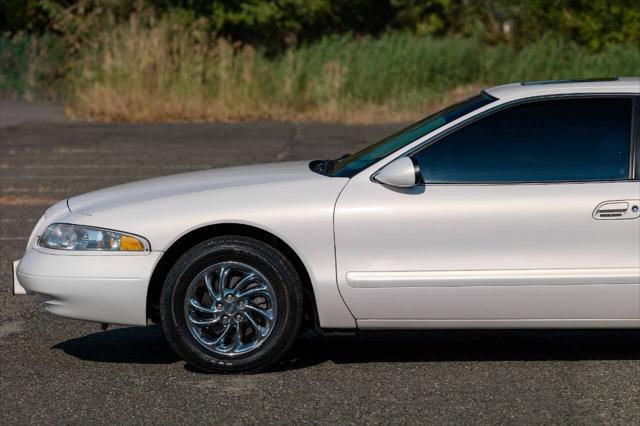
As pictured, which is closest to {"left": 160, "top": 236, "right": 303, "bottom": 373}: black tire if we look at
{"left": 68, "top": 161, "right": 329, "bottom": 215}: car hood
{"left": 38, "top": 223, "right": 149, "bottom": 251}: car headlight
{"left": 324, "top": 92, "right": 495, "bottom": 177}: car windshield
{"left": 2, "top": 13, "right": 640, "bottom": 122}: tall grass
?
{"left": 38, "top": 223, "right": 149, "bottom": 251}: car headlight

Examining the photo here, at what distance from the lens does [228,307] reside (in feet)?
21.8

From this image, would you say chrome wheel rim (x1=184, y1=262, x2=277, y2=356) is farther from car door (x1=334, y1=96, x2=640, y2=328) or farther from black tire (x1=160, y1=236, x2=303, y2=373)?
car door (x1=334, y1=96, x2=640, y2=328)

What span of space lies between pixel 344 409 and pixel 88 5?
26639 mm

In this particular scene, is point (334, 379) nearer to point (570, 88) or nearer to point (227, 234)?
A: point (227, 234)

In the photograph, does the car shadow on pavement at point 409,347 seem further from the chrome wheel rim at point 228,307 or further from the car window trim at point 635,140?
the car window trim at point 635,140

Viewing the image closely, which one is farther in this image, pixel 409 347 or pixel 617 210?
pixel 409 347

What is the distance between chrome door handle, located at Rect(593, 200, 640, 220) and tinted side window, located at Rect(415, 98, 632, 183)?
154mm

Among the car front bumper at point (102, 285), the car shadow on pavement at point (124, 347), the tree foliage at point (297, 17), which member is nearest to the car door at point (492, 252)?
the car front bumper at point (102, 285)

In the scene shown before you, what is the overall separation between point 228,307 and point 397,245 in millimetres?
890

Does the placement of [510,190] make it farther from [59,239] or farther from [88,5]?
[88,5]

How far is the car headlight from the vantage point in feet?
21.8

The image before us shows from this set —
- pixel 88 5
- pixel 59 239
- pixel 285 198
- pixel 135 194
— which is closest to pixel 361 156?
pixel 285 198

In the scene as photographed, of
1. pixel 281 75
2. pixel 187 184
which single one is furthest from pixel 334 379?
pixel 281 75

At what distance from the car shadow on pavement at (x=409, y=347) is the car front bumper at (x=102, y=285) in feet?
1.65
